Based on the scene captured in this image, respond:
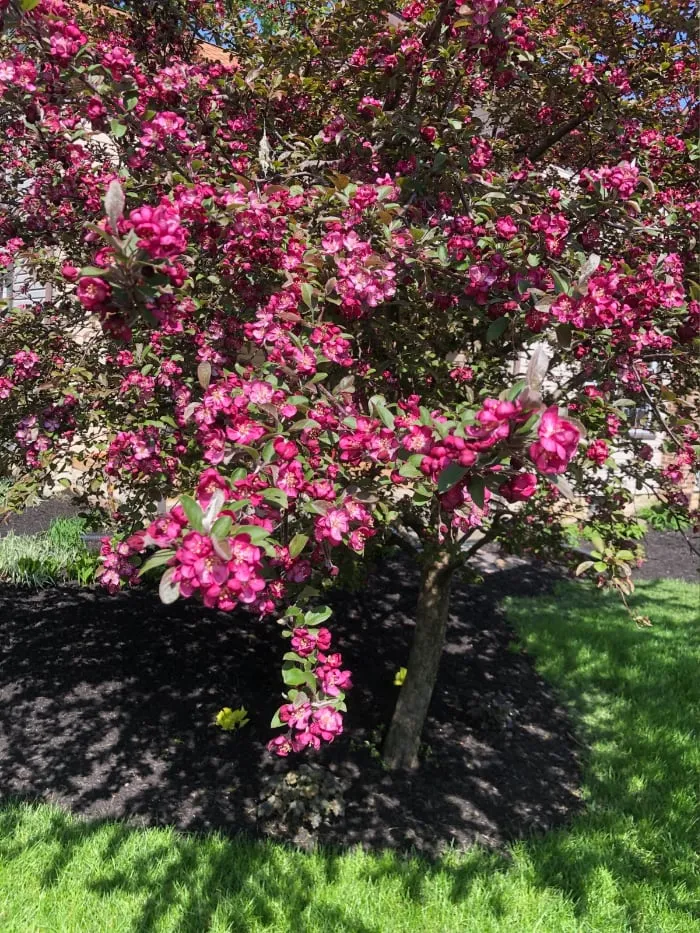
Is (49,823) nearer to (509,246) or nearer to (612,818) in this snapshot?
(612,818)

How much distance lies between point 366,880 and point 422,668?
4.01 ft

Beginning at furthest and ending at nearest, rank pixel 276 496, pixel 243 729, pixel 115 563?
pixel 243 729
pixel 115 563
pixel 276 496

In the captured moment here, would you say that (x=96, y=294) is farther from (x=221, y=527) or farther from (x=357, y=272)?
(x=357, y=272)

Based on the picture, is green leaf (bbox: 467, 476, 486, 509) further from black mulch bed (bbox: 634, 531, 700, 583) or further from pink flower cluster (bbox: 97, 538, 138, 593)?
black mulch bed (bbox: 634, 531, 700, 583)

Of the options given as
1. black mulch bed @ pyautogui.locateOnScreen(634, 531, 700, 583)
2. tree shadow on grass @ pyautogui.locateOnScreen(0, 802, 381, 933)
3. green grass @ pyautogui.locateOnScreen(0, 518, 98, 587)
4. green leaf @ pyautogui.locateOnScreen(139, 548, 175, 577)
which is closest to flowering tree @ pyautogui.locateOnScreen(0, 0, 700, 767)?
green leaf @ pyautogui.locateOnScreen(139, 548, 175, 577)

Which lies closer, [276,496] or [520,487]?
[520,487]

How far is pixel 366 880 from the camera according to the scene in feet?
9.32

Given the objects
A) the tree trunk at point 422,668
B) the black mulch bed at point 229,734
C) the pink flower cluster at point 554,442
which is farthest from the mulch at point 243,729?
the pink flower cluster at point 554,442

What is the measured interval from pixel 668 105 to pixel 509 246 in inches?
109

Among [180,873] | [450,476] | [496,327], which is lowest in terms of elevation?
[180,873]

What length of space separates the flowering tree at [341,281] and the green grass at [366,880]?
26.0 inches

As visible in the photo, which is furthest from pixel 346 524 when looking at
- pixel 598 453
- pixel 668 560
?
pixel 668 560

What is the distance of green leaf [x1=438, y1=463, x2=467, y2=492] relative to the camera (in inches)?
59.8

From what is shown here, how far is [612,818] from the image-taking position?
11.2 ft
